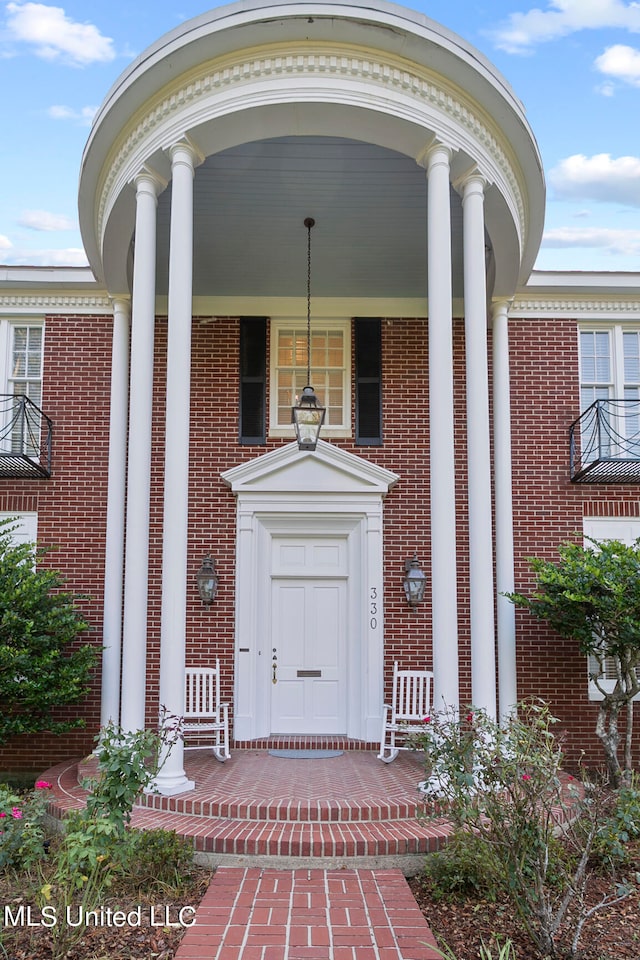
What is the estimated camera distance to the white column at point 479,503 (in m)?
6.18

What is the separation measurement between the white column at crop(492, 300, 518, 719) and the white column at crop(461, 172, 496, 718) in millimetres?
1812

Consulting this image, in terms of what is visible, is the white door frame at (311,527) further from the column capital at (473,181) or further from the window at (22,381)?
the column capital at (473,181)

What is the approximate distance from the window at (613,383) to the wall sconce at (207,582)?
4.78 meters

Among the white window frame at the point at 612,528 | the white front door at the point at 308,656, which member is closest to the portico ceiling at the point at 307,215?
the white window frame at the point at 612,528

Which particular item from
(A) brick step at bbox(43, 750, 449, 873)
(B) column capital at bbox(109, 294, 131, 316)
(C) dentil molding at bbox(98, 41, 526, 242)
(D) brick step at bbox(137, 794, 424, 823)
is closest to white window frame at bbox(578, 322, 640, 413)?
(C) dentil molding at bbox(98, 41, 526, 242)

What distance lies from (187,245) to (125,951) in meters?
5.07

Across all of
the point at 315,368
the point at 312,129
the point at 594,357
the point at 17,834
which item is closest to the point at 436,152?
the point at 312,129

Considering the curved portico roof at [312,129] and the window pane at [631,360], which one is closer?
the curved portico roof at [312,129]

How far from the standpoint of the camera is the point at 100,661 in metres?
8.34

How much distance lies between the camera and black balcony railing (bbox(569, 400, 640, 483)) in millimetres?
8695

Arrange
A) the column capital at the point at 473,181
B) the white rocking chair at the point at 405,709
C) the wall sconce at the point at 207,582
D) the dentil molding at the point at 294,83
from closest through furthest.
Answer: the dentil molding at the point at 294,83, the column capital at the point at 473,181, the white rocking chair at the point at 405,709, the wall sconce at the point at 207,582

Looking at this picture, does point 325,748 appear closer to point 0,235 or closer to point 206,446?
point 206,446

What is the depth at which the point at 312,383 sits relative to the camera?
30.2ft

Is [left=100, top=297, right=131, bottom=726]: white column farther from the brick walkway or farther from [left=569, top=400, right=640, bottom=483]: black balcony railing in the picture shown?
[left=569, top=400, right=640, bottom=483]: black balcony railing
